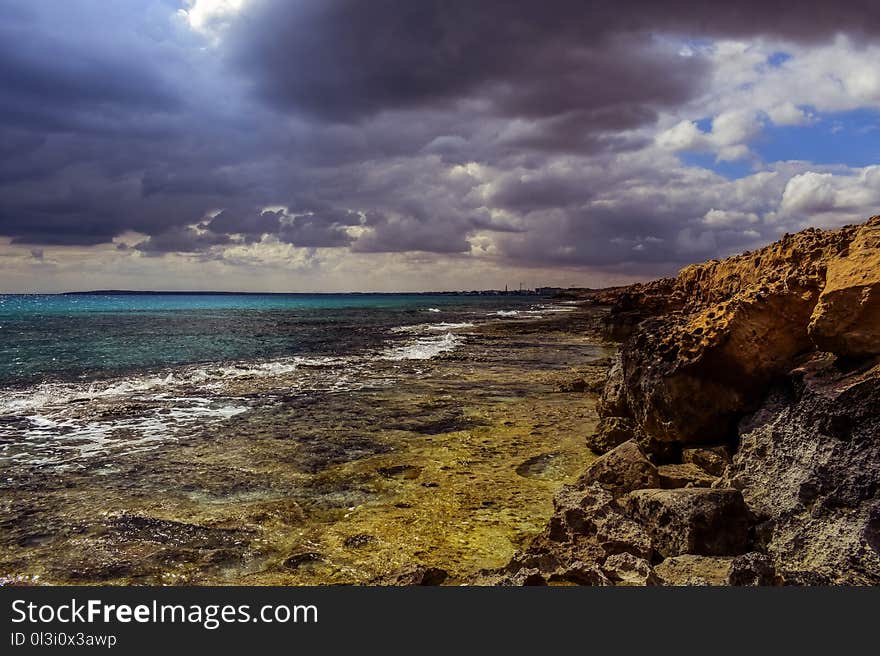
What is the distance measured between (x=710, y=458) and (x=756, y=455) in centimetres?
120

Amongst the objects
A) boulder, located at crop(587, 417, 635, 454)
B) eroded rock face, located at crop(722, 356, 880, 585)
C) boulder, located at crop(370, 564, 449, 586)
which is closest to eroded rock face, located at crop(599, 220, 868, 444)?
boulder, located at crop(587, 417, 635, 454)

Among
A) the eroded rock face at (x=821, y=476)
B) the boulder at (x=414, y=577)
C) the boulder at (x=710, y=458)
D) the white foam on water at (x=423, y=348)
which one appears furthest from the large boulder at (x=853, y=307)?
the white foam on water at (x=423, y=348)

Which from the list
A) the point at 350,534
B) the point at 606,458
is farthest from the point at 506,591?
the point at 606,458

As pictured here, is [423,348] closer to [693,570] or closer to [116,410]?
[116,410]

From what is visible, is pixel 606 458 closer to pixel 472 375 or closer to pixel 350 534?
pixel 350 534

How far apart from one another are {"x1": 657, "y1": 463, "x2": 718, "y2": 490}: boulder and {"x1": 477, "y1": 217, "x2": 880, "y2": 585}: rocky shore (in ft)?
0.08

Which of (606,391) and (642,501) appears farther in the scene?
(606,391)

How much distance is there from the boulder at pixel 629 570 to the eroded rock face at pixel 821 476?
134 centimetres

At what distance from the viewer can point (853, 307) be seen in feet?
19.2

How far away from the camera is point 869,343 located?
18.9 feet

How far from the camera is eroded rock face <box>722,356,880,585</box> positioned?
4863 mm

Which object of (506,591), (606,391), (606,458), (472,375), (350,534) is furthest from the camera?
(472,375)

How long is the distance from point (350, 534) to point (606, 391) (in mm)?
7065

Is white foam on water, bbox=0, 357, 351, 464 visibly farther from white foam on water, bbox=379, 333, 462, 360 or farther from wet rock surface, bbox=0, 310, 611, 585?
white foam on water, bbox=379, 333, 462, 360
